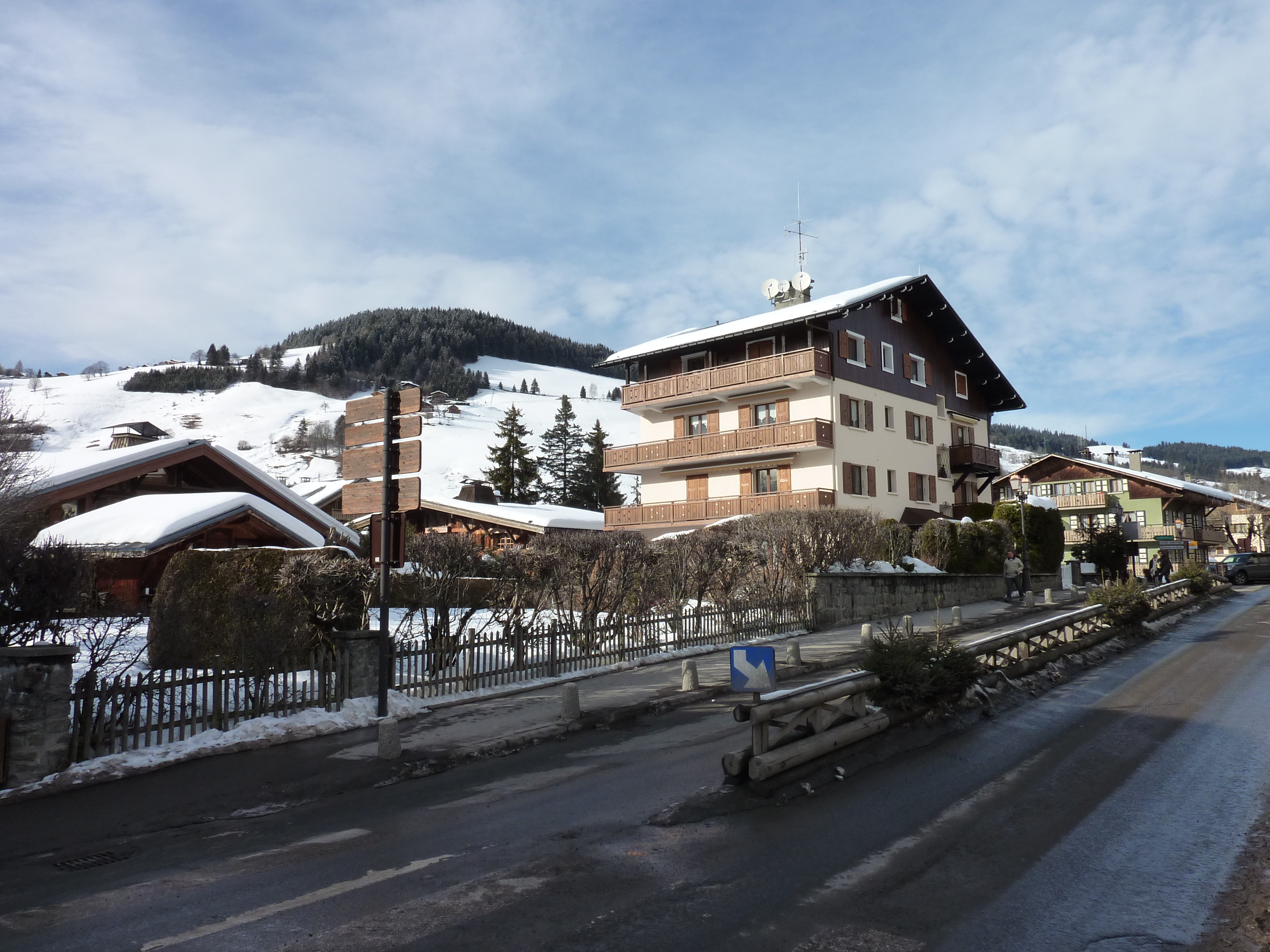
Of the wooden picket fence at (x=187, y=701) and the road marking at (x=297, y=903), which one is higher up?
the wooden picket fence at (x=187, y=701)

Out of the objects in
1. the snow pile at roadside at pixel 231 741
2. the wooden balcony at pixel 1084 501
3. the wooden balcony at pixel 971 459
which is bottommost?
the snow pile at roadside at pixel 231 741

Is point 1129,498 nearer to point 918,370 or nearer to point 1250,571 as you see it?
point 1250,571

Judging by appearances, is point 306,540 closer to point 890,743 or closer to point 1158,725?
point 890,743

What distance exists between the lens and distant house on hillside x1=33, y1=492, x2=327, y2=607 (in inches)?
712

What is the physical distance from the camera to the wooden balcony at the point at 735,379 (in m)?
36.9

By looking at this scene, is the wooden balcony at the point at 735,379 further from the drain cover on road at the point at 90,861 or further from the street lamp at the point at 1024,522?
the drain cover on road at the point at 90,861

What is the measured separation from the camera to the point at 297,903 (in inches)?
221

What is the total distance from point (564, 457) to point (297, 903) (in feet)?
243

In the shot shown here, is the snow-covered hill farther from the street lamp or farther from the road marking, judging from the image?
the road marking

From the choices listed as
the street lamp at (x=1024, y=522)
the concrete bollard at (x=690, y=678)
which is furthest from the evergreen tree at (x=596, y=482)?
the concrete bollard at (x=690, y=678)

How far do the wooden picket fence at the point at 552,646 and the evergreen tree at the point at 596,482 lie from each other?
4766cm

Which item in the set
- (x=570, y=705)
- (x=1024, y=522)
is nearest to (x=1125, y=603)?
(x=570, y=705)

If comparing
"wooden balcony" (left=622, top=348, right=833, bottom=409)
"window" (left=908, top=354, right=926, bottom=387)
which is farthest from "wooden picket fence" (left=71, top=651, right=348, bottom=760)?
"window" (left=908, top=354, right=926, bottom=387)

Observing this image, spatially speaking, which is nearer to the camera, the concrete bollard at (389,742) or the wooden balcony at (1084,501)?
the concrete bollard at (389,742)
